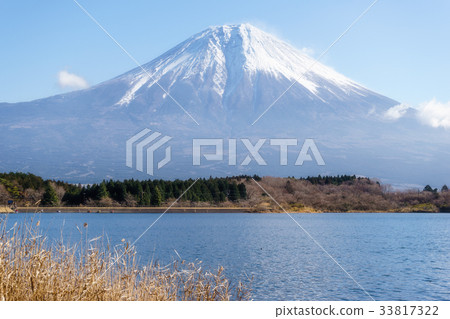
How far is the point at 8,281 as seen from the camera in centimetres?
455

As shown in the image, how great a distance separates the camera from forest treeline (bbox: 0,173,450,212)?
5830 cm

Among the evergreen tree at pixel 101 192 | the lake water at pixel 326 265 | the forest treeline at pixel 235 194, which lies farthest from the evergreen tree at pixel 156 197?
the lake water at pixel 326 265

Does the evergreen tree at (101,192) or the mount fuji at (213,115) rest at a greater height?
the mount fuji at (213,115)

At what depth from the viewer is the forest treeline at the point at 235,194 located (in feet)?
191

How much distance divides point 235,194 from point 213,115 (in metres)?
55.5

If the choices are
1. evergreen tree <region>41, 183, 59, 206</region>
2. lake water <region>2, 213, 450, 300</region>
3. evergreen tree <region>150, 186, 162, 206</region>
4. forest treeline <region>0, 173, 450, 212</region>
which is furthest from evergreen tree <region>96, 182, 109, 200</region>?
lake water <region>2, 213, 450, 300</region>

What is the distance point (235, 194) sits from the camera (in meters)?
63.6

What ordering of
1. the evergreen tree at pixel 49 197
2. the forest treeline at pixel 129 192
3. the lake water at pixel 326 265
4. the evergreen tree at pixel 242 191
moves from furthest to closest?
the evergreen tree at pixel 242 191
the forest treeline at pixel 129 192
the evergreen tree at pixel 49 197
the lake water at pixel 326 265

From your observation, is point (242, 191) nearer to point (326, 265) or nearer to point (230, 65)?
point (326, 265)

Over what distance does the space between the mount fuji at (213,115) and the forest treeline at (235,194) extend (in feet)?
100

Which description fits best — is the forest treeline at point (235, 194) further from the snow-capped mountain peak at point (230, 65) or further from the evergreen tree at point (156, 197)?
the snow-capped mountain peak at point (230, 65)

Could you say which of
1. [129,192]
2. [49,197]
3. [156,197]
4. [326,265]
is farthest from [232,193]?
[326,265]

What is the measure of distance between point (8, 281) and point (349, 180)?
237 ft
